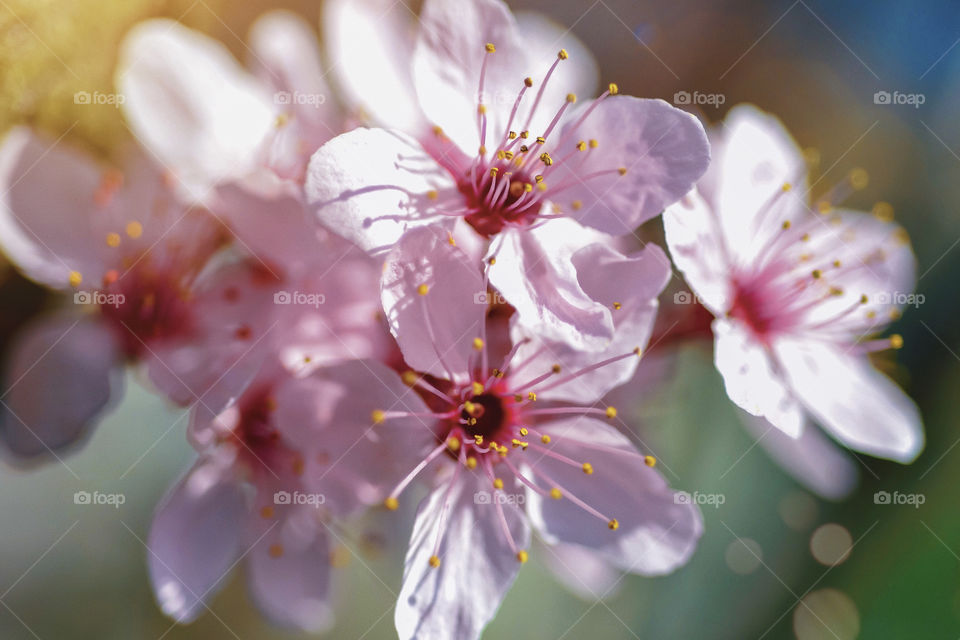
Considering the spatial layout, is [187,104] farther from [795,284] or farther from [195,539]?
[795,284]

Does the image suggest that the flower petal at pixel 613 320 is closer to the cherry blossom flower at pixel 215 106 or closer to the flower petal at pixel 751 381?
the flower petal at pixel 751 381

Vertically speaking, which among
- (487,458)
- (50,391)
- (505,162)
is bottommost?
(50,391)

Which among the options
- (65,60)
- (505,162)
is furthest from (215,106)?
(505,162)

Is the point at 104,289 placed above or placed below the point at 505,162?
below

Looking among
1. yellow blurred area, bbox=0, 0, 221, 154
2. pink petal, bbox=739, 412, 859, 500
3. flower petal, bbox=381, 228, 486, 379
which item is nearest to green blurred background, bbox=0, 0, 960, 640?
yellow blurred area, bbox=0, 0, 221, 154

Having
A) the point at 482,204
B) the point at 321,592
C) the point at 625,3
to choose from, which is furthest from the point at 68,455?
the point at 625,3

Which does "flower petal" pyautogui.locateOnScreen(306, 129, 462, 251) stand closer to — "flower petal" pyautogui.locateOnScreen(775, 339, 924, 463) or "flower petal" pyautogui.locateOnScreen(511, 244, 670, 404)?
"flower petal" pyautogui.locateOnScreen(511, 244, 670, 404)
